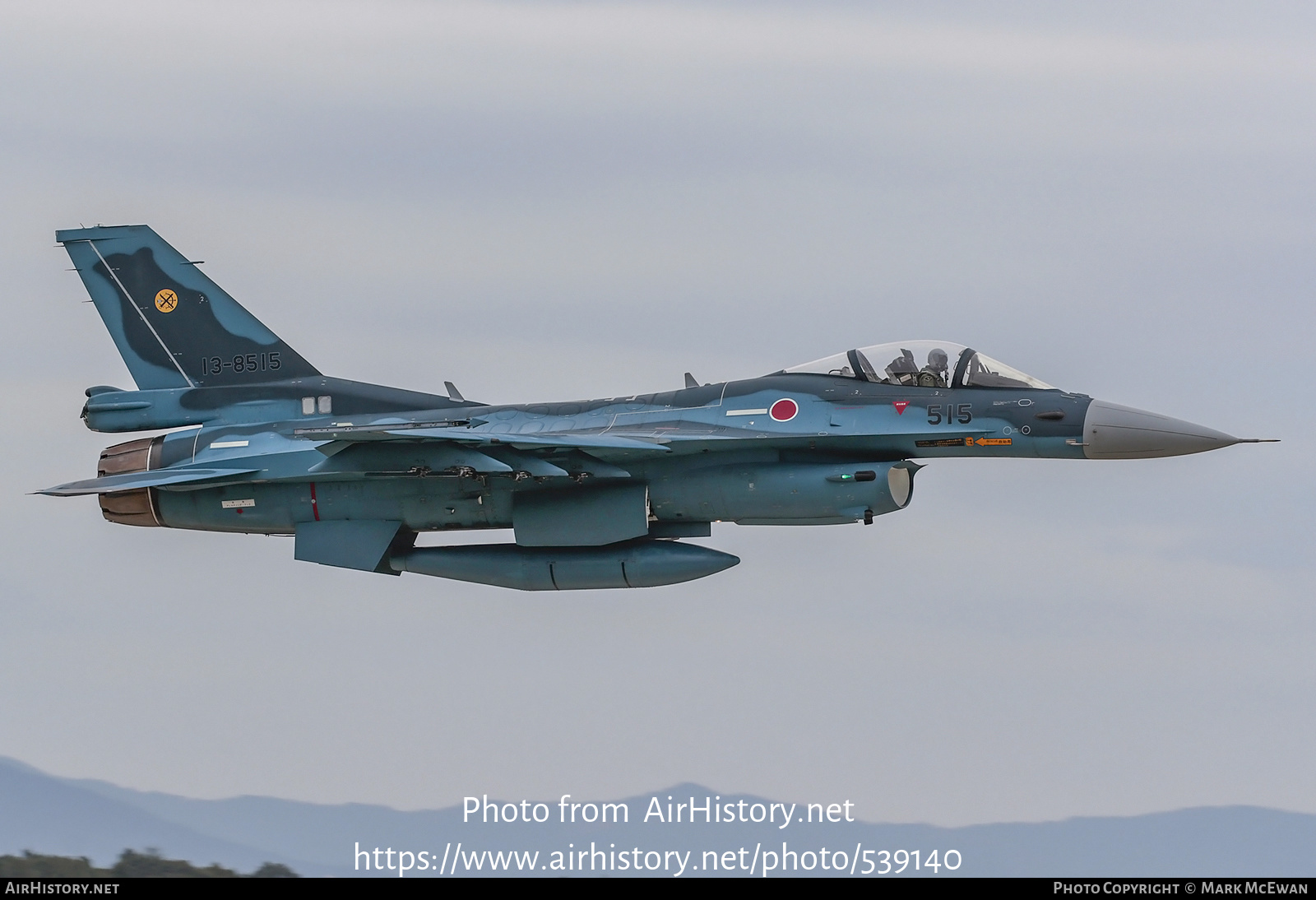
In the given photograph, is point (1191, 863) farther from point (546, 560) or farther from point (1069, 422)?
point (546, 560)

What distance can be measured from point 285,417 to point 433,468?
10.9 ft

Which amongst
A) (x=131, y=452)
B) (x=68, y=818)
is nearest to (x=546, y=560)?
(x=131, y=452)

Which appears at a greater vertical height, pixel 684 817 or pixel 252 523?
pixel 252 523

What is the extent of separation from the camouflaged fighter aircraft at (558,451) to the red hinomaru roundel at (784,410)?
1.0 inches

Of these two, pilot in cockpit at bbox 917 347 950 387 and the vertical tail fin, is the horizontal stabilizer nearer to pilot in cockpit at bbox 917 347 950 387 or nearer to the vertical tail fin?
the vertical tail fin

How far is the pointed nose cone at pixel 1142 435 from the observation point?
22.5 m

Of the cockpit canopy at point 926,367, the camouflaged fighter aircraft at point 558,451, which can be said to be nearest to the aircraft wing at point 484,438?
the camouflaged fighter aircraft at point 558,451

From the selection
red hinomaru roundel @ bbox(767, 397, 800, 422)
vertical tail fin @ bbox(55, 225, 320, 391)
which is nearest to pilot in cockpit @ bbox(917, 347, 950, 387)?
red hinomaru roundel @ bbox(767, 397, 800, 422)

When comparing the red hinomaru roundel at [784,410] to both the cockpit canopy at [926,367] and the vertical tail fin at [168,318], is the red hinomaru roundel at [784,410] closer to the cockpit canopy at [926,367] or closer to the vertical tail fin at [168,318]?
the cockpit canopy at [926,367]

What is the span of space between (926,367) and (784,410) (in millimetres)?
1788

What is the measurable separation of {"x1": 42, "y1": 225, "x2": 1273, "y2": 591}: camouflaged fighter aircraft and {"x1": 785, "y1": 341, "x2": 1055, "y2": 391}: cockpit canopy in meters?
0.02

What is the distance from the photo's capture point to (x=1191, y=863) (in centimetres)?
2919

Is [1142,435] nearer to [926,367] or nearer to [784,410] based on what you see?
[926,367]
